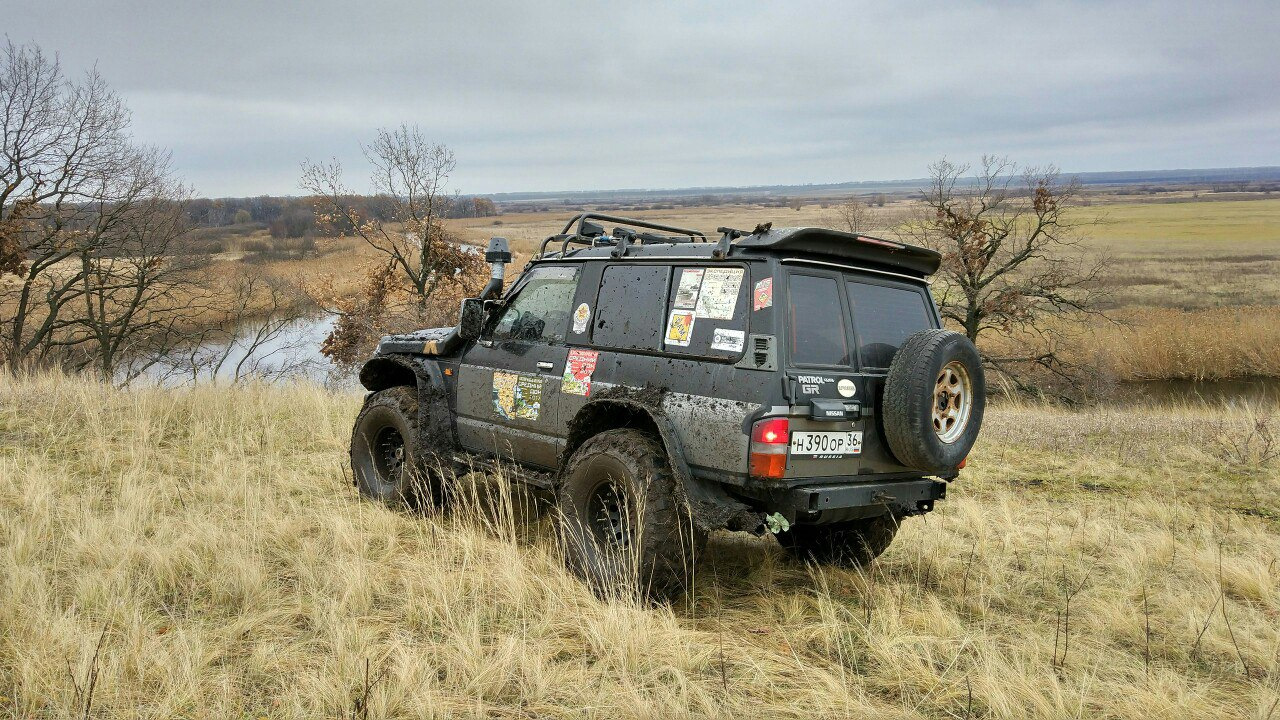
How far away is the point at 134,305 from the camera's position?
23.5 metres

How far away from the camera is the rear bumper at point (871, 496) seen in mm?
4121

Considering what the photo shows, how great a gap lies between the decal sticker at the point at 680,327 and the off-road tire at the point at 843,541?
167 cm

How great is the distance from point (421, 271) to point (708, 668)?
2102cm

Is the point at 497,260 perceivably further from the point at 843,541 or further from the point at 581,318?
the point at 843,541

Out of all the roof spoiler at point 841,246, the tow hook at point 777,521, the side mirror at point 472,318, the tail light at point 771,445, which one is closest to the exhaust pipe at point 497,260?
the side mirror at point 472,318

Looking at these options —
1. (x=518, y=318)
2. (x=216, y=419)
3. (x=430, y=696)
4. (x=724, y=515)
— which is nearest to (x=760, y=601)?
(x=724, y=515)

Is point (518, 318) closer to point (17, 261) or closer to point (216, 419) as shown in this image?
point (216, 419)

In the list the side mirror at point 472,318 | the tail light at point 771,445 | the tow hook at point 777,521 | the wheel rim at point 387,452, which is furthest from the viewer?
the wheel rim at point 387,452

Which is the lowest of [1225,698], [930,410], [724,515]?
[1225,698]

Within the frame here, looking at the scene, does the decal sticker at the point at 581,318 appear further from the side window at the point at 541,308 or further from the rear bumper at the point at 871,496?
the rear bumper at the point at 871,496

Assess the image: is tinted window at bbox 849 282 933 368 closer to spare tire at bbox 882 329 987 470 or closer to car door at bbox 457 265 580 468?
spare tire at bbox 882 329 987 470

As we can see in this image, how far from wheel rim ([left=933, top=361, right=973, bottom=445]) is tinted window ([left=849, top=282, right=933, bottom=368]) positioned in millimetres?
322

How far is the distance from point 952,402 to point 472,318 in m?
3.19

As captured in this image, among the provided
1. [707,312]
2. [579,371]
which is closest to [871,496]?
[707,312]
